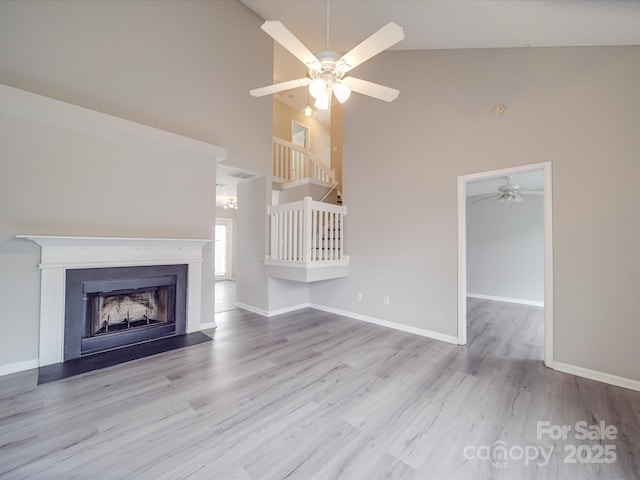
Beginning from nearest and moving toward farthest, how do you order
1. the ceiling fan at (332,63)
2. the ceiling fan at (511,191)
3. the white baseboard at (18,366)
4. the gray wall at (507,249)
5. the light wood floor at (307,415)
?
the light wood floor at (307,415)
the ceiling fan at (332,63)
the white baseboard at (18,366)
the ceiling fan at (511,191)
the gray wall at (507,249)

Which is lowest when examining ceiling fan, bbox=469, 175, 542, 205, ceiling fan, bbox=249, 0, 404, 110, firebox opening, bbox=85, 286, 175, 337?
firebox opening, bbox=85, 286, 175, 337

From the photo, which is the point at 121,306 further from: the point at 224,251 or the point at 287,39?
the point at 224,251

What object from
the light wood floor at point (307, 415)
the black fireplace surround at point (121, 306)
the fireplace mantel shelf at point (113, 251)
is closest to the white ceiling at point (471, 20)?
the light wood floor at point (307, 415)

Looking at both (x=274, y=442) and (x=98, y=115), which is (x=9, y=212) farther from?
(x=274, y=442)

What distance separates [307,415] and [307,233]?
2.36 m

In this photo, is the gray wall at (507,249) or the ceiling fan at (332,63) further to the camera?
the gray wall at (507,249)

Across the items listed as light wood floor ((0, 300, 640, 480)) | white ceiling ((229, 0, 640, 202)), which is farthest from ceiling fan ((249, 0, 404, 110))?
light wood floor ((0, 300, 640, 480))

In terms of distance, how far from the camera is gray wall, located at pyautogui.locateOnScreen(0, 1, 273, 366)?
2.54m

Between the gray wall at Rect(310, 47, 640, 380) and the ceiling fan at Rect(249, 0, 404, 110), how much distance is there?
167 cm

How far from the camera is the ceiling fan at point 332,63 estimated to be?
1.86 m

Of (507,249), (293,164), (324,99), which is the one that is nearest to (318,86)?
(324,99)

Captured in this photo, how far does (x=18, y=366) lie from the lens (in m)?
2.53

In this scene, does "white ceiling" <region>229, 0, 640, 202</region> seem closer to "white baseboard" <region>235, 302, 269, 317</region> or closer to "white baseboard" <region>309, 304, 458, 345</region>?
"white baseboard" <region>309, 304, 458, 345</region>

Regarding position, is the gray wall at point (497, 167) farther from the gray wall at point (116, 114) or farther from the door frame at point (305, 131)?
the door frame at point (305, 131)
